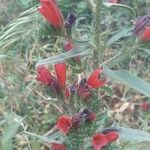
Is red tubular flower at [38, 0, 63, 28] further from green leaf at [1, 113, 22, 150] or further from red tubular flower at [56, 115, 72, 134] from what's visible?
green leaf at [1, 113, 22, 150]

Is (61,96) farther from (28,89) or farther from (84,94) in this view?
(28,89)

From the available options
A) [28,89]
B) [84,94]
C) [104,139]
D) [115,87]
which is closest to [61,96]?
[84,94]

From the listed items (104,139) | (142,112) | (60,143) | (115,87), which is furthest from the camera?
(115,87)

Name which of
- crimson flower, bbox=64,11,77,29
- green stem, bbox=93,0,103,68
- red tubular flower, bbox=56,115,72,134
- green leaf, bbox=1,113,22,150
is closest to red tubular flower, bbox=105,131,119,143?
red tubular flower, bbox=56,115,72,134

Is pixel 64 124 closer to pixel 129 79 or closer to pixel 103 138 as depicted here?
pixel 103 138

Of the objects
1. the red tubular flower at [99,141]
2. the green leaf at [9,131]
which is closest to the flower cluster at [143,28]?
the red tubular flower at [99,141]

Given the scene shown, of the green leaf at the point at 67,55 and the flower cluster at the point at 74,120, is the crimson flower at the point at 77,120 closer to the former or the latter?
the flower cluster at the point at 74,120
